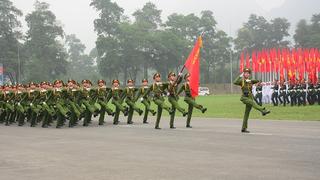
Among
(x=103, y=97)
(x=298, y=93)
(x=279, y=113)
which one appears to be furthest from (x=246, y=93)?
Result: (x=298, y=93)

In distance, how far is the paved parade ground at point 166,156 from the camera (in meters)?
8.16

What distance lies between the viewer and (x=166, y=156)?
10.2m

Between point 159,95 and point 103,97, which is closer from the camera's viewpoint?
point 159,95

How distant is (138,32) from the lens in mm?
81500

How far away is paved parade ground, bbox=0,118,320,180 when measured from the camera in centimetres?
816

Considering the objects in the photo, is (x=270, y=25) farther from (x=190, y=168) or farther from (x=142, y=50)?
(x=190, y=168)

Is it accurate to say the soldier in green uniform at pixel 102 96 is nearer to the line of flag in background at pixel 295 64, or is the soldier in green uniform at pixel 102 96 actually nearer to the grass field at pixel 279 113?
the grass field at pixel 279 113

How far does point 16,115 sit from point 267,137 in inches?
545

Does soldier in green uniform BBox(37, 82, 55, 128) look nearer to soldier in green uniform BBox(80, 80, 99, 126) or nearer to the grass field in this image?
soldier in green uniform BBox(80, 80, 99, 126)

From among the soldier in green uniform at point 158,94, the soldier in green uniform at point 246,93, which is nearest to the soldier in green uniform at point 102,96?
the soldier in green uniform at point 158,94

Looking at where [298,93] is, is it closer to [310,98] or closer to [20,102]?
[310,98]

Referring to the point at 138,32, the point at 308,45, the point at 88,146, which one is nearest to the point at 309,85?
the point at 88,146

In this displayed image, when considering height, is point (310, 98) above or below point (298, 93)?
below

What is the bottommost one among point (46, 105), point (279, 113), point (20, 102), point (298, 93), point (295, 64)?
point (279, 113)
